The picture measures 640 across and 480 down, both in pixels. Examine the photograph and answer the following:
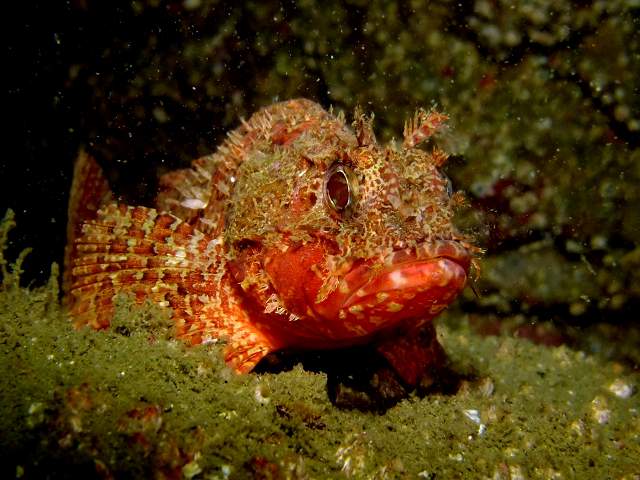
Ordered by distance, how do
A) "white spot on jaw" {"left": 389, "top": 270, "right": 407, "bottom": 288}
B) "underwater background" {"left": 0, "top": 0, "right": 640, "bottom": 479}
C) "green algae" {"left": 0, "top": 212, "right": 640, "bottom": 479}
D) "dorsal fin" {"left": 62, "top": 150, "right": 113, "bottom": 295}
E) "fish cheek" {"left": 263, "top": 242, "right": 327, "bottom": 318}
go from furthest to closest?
"underwater background" {"left": 0, "top": 0, "right": 640, "bottom": 479}
"dorsal fin" {"left": 62, "top": 150, "right": 113, "bottom": 295}
"fish cheek" {"left": 263, "top": 242, "right": 327, "bottom": 318}
"white spot on jaw" {"left": 389, "top": 270, "right": 407, "bottom": 288}
"green algae" {"left": 0, "top": 212, "right": 640, "bottom": 479}

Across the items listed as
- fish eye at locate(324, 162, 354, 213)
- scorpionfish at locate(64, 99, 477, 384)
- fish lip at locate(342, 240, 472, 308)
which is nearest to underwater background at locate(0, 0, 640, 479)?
scorpionfish at locate(64, 99, 477, 384)

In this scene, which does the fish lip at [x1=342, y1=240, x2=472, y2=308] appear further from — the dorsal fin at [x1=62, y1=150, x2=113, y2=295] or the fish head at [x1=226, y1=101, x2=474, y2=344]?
the dorsal fin at [x1=62, y1=150, x2=113, y2=295]

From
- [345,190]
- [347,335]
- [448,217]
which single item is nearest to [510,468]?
[347,335]

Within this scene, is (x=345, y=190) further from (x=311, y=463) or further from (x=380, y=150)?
(x=311, y=463)

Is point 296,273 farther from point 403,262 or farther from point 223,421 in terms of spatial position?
point 223,421

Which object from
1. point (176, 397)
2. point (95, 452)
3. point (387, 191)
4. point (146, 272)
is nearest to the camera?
point (95, 452)

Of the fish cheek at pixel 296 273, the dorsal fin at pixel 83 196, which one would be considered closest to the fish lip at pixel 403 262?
the fish cheek at pixel 296 273
